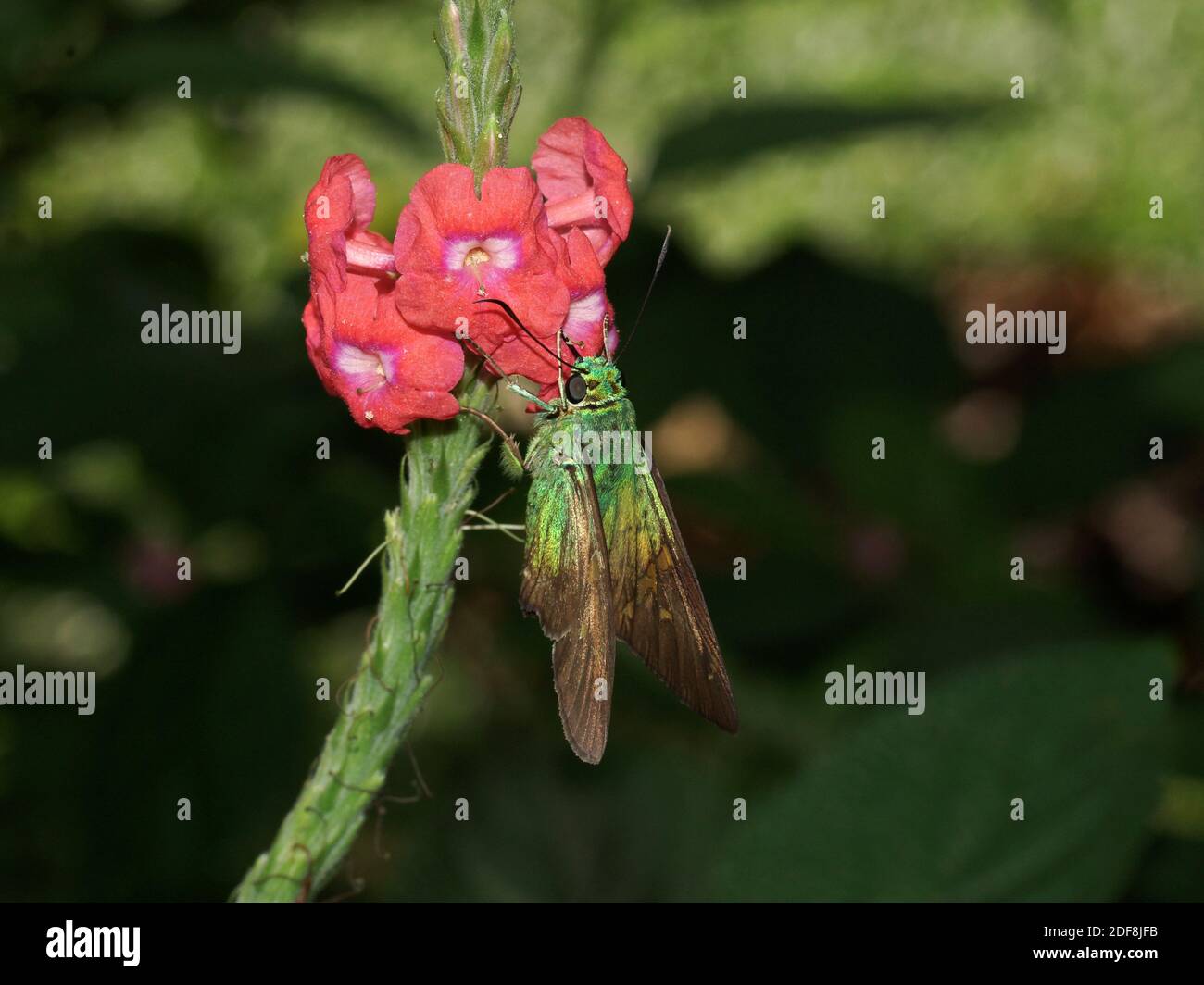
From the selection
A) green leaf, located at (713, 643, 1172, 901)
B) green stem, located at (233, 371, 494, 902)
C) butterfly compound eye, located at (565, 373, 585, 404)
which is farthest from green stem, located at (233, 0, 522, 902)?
green leaf, located at (713, 643, 1172, 901)

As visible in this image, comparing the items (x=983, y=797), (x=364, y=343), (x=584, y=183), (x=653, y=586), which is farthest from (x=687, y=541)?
(x=364, y=343)

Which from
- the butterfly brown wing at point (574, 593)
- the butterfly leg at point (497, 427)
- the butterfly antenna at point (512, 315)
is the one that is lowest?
the butterfly brown wing at point (574, 593)

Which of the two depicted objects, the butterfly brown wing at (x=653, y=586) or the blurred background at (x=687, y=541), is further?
the blurred background at (x=687, y=541)

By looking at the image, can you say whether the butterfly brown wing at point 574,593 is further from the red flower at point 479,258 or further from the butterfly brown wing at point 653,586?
the red flower at point 479,258

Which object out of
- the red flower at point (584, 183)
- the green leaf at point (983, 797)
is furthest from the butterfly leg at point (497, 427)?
the green leaf at point (983, 797)

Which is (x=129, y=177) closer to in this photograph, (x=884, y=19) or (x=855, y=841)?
(x=884, y=19)

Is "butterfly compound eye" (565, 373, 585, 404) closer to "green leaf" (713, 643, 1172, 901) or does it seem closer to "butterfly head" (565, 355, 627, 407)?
"butterfly head" (565, 355, 627, 407)
